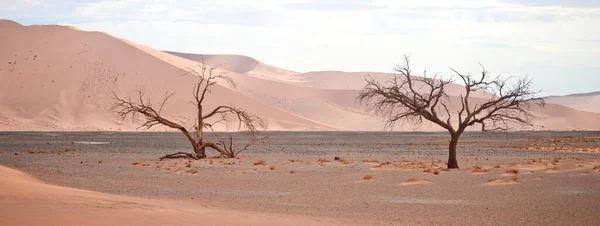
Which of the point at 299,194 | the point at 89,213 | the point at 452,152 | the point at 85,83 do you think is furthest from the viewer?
the point at 85,83

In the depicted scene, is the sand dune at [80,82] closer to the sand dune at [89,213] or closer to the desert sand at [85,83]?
the desert sand at [85,83]

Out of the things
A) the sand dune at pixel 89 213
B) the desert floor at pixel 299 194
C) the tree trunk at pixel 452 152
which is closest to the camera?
the sand dune at pixel 89 213

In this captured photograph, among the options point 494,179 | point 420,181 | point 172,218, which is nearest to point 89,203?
point 172,218

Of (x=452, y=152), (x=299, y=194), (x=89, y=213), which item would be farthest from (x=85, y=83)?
(x=89, y=213)

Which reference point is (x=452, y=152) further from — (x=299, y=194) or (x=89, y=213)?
(x=89, y=213)

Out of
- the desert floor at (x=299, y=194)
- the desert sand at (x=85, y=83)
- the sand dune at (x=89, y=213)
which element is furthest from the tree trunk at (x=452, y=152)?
the desert sand at (x=85, y=83)

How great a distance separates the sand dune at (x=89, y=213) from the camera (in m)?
11.5

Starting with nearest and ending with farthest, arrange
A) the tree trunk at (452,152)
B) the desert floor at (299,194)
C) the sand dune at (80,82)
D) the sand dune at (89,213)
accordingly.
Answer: the sand dune at (89,213) → the desert floor at (299,194) → the tree trunk at (452,152) → the sand dune at (80,82)

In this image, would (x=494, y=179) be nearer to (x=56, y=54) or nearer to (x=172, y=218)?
(x=172, y=218)

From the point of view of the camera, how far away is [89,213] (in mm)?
12227

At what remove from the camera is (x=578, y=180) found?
74.8ft

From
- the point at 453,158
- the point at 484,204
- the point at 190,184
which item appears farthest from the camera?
the point at 453,158

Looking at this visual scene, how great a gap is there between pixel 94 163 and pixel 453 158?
1472 cm

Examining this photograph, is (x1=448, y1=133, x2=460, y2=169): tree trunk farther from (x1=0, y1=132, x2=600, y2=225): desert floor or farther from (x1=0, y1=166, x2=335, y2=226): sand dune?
(x1=0, y1=166, x2=335, y2=226): sand dune
